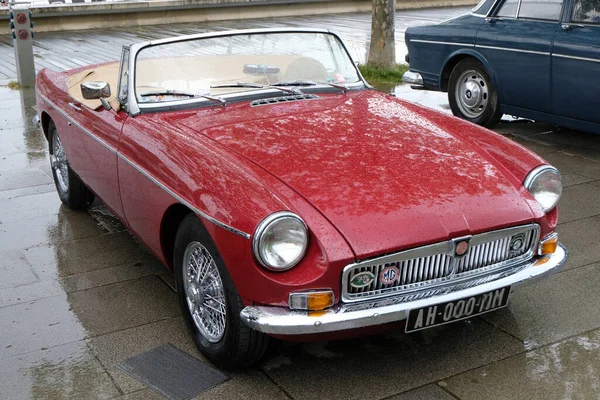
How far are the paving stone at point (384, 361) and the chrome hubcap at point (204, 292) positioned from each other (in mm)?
310

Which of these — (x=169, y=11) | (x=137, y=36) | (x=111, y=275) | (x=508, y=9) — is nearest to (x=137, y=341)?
(x=111, y=275)

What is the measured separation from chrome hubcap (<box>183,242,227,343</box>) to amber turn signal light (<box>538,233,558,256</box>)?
4.95ft

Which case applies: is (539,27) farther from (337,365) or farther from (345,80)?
(337,365)

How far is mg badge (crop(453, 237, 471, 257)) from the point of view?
3.45m

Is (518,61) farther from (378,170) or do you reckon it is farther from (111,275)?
(111,275)

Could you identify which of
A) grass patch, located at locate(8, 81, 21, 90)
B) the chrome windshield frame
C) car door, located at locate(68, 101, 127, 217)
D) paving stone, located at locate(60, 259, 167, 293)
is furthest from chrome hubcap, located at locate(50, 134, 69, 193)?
grass patch, located at locate(8, 81, 21, 90)

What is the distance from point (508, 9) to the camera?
812 centimetres

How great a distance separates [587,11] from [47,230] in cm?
506

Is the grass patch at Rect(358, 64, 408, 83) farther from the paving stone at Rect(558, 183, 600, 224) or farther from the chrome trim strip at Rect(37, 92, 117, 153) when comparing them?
the chrome trim strip at Rect(37, 92, 117, 153)

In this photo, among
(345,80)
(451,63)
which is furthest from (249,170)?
(451,63)

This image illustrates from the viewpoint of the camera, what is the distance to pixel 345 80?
5.18m

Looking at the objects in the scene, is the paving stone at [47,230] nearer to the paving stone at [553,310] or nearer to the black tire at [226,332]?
the black tire at [226,332]

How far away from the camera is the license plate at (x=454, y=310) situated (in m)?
3.36

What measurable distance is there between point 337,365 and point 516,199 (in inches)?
44.4
